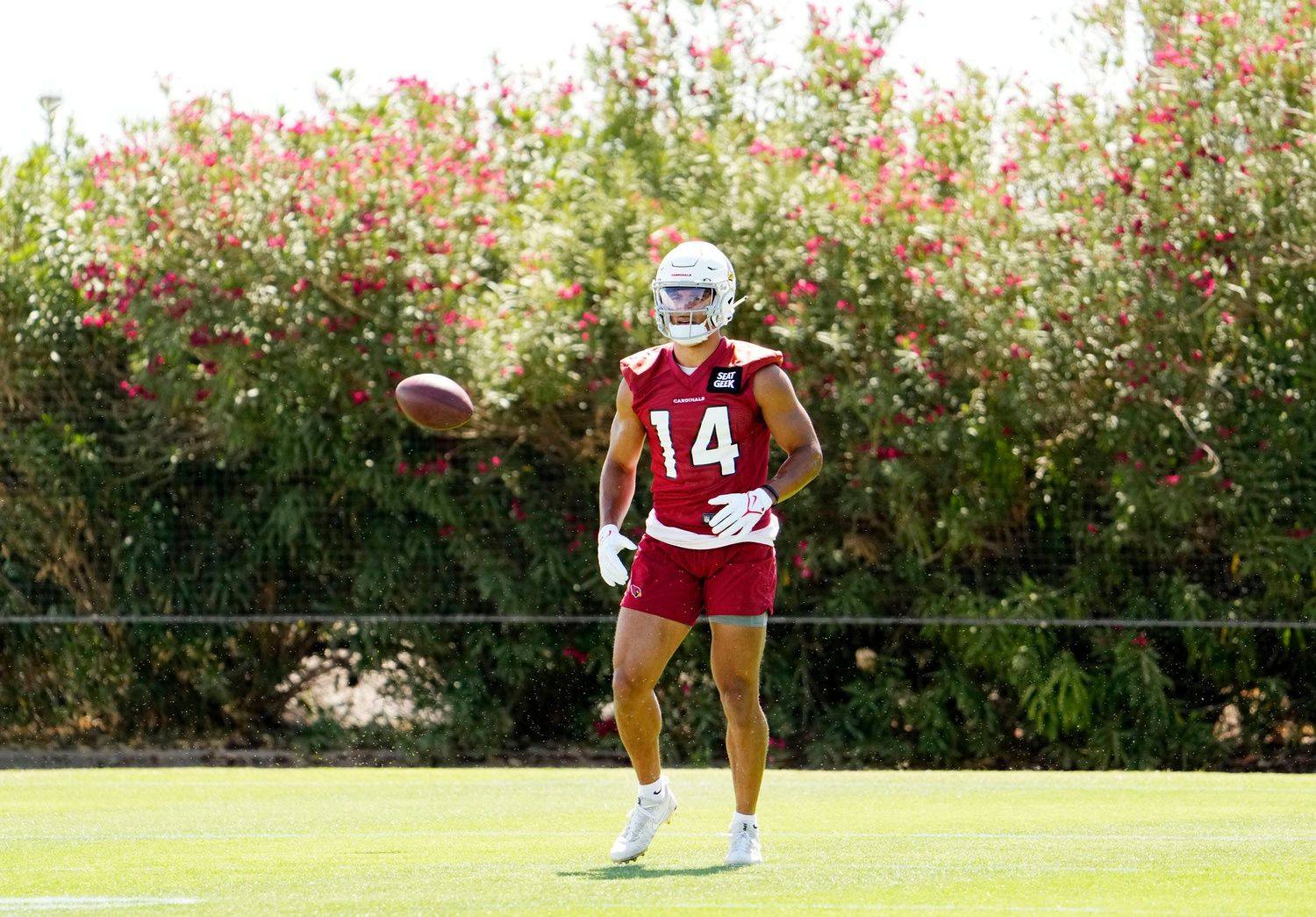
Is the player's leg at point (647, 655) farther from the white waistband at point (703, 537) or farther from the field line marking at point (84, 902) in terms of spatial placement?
the field line marking at point (84, 902)

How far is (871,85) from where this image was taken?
13961 millimetres

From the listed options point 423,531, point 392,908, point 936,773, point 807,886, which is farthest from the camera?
point 423,531

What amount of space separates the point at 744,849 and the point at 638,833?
37cm

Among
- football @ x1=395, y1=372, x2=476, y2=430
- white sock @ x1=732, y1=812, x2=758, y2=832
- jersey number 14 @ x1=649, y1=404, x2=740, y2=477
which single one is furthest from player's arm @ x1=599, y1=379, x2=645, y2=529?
football @ x1=395, y1=372, x2=476, y2=430

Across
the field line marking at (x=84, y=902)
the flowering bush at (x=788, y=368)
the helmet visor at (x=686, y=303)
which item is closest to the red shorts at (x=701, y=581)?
the helmet visor at (x=686, y=303)

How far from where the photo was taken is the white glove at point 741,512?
253 inches

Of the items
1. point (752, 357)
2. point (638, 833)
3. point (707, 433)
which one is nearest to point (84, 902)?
point (638, 833)

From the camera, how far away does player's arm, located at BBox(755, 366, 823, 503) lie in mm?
6633

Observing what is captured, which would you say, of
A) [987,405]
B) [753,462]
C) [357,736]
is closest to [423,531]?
[357,736]

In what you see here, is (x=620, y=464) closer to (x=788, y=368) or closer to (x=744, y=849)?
(x=744, y=849)

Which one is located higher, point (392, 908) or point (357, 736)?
point (392, 908)

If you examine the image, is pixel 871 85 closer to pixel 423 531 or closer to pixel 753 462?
pixel 423 531

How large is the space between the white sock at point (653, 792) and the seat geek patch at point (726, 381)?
1.33m

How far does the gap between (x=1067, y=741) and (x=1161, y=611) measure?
1034 millimetres
